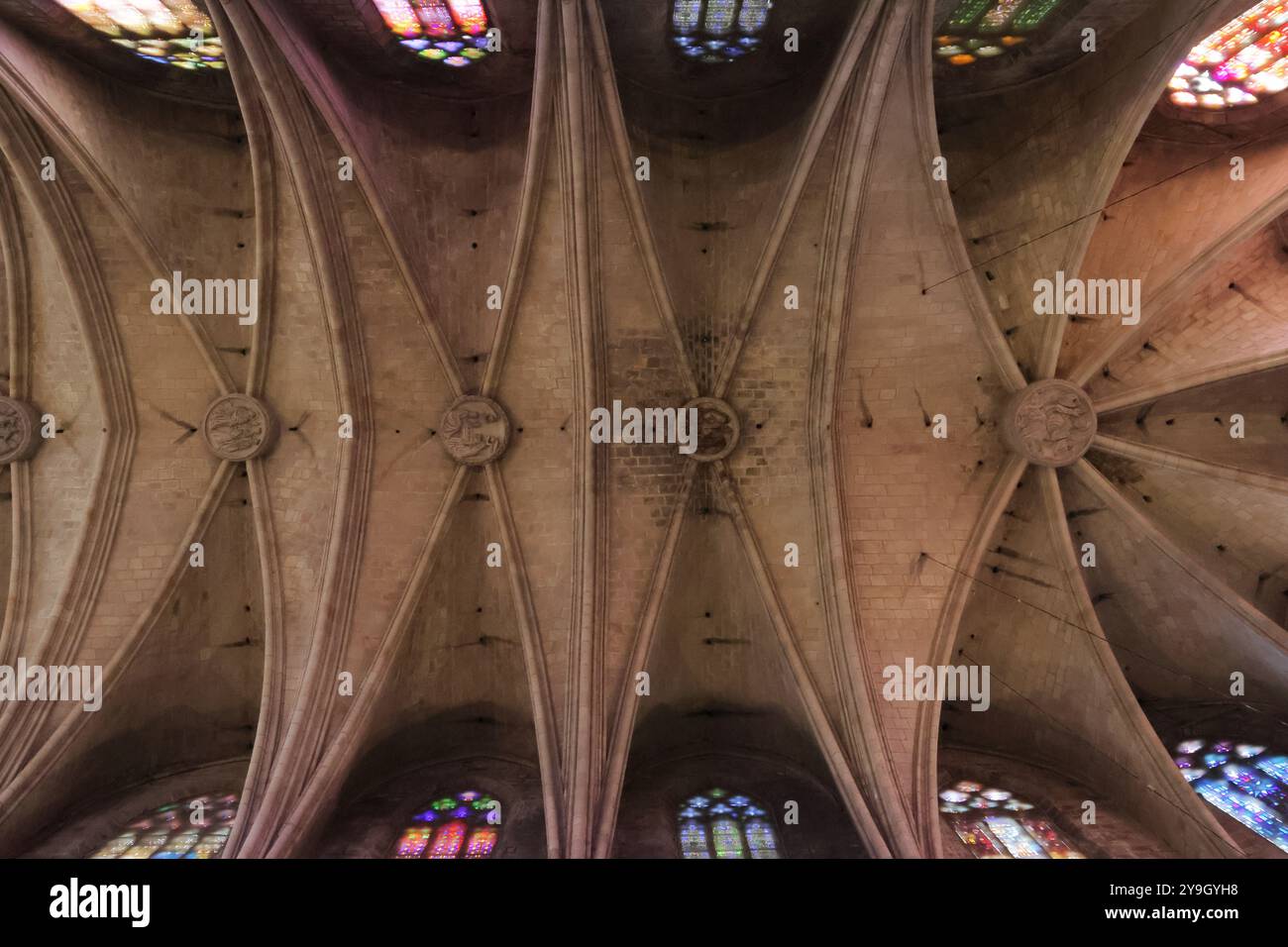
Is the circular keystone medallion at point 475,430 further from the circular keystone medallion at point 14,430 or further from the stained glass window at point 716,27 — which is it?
the circular keystone medallion at point 14,430

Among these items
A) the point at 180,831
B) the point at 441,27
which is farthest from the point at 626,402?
the point at 180,831

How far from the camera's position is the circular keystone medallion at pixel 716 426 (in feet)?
40.4

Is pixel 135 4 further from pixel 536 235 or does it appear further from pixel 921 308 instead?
pixel 921 308

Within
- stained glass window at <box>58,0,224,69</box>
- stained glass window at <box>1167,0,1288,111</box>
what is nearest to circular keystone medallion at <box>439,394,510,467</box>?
stained glass window at <box>58,0,224,69</box>

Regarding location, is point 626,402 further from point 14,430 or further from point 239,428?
point 14,430

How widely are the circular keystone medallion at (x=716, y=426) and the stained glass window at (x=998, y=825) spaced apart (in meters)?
6.79

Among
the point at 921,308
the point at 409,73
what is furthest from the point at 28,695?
the point at 921,308

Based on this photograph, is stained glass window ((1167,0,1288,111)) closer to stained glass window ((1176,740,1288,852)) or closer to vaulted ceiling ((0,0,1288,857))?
vaulted ceiling ((0,0,1288,857))

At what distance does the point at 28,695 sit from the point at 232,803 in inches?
140

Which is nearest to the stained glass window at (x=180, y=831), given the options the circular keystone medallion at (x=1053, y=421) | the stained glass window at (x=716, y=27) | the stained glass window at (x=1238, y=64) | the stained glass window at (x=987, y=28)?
the circular keystone medallion at (x=1053, y=421)

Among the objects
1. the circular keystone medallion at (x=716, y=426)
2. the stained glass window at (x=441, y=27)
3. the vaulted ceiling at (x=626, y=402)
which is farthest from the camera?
the circular keystone medallion at (x=716, y=426)

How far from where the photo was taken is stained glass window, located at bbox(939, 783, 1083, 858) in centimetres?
1083
